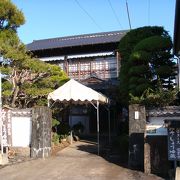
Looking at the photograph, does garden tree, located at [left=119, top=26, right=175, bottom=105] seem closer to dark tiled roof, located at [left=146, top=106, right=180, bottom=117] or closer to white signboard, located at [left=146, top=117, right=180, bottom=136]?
dark tiled roof, located at [left=146, top=106, right=180, bottom=117]

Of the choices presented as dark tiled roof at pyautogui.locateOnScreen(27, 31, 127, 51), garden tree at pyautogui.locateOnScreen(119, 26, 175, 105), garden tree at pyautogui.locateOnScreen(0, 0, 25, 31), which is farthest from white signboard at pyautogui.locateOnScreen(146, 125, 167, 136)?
dark tiled roof at pyautogui.locateOnScreen(27, 31, 127, 51)

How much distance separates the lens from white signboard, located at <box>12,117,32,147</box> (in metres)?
16.4

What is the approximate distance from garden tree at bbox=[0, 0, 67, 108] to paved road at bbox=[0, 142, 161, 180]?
12.6 feet

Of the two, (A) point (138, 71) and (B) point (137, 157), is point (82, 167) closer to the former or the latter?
(B) point (137, 157)

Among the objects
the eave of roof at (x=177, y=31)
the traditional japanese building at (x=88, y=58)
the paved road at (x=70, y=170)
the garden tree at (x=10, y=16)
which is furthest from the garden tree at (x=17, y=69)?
the traditional japanese building at (x=88, y=58)

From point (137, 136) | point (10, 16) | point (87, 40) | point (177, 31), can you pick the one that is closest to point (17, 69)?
point (10, 16)

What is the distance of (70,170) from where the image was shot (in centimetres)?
1316

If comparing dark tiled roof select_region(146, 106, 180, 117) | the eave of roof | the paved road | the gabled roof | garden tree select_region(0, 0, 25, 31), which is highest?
garden tree select_region(0, 0, 25, 31)

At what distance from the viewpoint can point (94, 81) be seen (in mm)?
26641

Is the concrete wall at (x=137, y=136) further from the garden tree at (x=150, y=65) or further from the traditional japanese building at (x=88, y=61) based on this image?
the traditional japanese building at (x=88, y=61)

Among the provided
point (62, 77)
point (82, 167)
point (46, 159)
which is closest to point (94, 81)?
point (62, 77)

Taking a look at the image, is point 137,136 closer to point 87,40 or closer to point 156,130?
point 156,130

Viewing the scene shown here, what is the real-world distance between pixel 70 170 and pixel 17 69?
272 inches

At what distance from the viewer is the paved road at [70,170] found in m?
12.0
